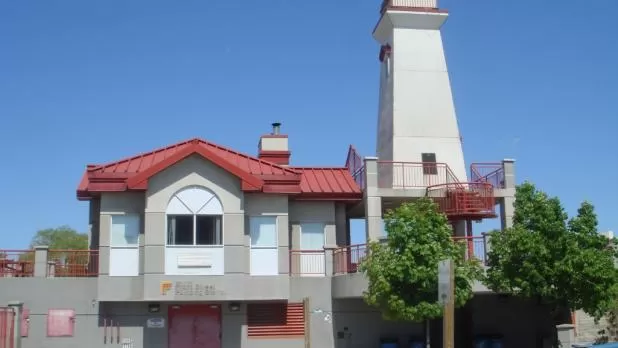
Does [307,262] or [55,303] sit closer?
[55,303]

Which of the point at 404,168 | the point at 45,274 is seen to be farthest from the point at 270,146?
the point at 45,274

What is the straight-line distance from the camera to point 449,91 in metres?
32.6

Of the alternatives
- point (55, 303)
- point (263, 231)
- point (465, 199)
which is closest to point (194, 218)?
point (263, 231)

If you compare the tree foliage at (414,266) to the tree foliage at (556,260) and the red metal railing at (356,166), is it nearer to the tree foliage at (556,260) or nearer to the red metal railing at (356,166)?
the tree foliage at (556,260)

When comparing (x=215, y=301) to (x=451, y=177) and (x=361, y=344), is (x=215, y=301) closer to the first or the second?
(x=361, y=344)

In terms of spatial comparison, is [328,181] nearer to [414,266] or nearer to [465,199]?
[465,199]

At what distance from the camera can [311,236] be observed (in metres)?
29.8

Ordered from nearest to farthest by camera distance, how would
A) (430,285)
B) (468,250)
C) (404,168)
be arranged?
1. (430,285)
2. (468,250)
3. (404,168)

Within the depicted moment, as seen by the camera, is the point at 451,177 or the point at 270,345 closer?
the point at 270,345

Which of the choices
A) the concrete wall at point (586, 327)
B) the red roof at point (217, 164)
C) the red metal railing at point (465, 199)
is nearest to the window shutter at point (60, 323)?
the red roof at point (217, 164)

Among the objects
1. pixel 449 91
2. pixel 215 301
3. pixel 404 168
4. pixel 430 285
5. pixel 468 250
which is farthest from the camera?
pixel 449 91

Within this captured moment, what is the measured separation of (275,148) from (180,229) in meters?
8.11

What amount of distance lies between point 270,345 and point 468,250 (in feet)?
24.4

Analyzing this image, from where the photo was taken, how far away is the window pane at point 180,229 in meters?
26.6
